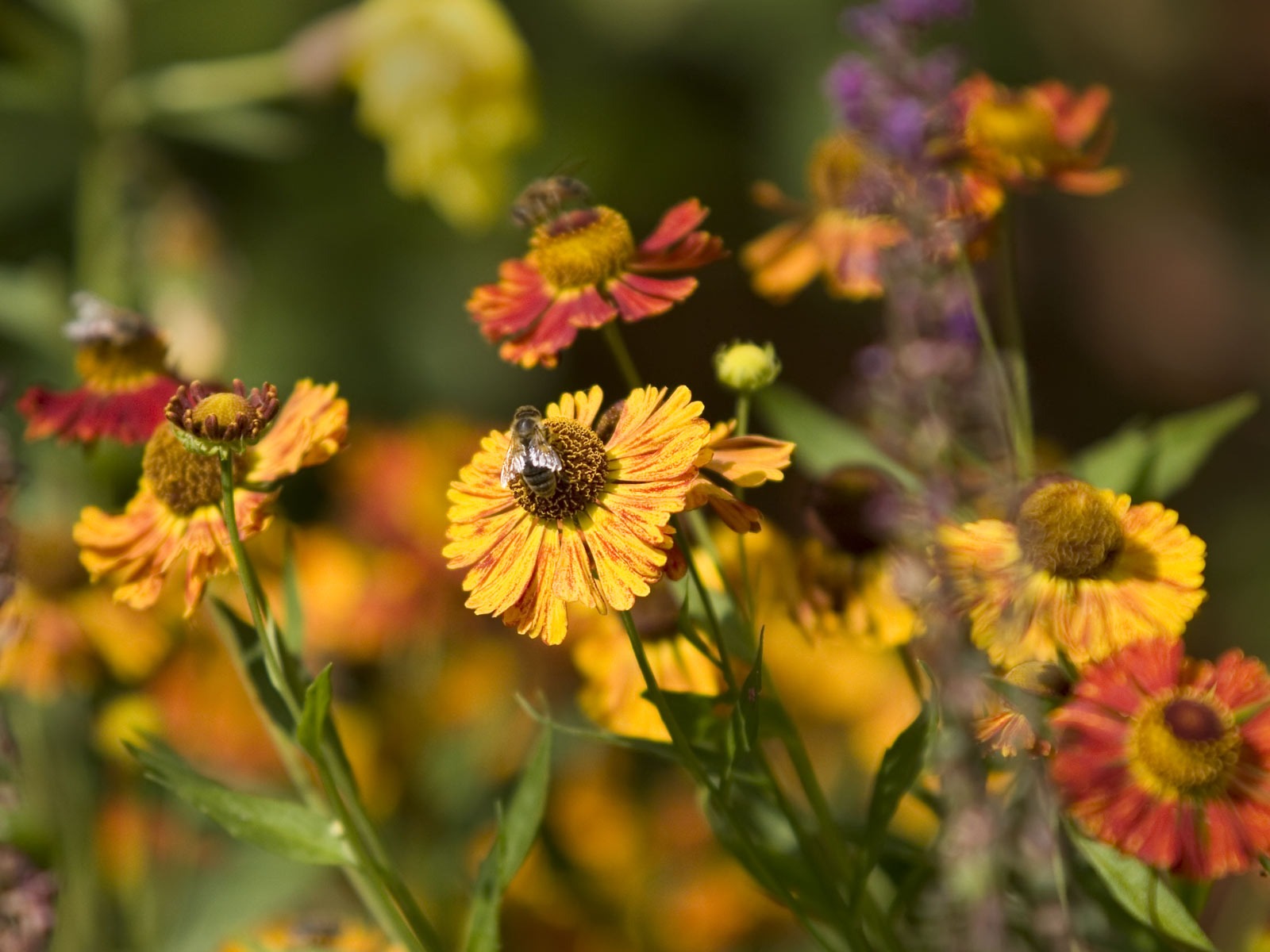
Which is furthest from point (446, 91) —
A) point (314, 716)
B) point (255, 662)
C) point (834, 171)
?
point (314, 716)

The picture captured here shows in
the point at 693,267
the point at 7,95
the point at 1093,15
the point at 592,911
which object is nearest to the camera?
the point at 693,267

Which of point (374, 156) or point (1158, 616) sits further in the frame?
point (374, 156)

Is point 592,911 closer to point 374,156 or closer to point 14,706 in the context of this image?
point 14,706

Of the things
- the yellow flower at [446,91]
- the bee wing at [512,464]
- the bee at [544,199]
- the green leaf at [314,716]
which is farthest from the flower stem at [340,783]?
the yellow flower at [446,91]

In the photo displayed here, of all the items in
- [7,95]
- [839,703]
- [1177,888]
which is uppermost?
[7,95]

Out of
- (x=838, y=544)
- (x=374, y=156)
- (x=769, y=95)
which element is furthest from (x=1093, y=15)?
(x=838, y=544)

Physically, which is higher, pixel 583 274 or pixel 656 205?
pixel 583 274

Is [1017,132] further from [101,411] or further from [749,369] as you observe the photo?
[101,411]

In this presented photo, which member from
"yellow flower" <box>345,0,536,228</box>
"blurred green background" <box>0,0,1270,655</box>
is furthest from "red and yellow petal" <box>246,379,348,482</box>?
"blurred green background" <box>0,0,1270,655</box>
